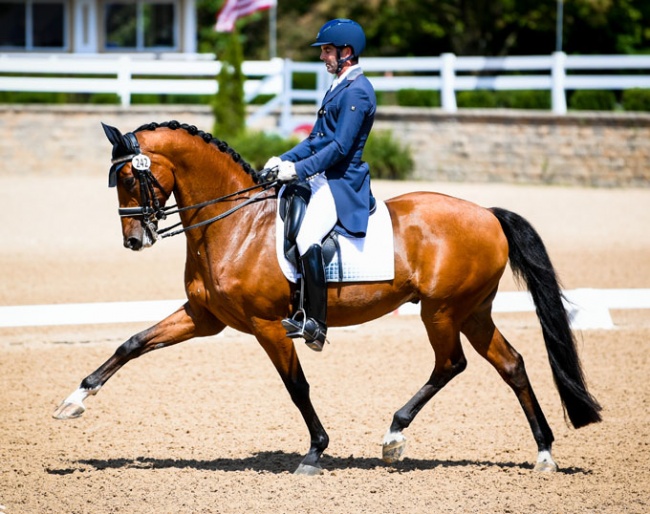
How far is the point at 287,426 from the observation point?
→ 6.65 meters

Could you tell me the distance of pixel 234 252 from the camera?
5.61 metres

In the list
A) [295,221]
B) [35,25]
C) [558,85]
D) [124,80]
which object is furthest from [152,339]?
[35,25]

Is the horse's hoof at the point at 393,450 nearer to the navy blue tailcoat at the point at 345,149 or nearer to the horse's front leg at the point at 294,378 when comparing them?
the horse's front leg at the point at 294,378

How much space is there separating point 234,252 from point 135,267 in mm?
7317

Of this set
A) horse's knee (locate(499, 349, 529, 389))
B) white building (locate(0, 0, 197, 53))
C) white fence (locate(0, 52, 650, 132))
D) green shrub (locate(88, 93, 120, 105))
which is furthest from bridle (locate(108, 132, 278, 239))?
white building (locate(0, 0, 197, 53))

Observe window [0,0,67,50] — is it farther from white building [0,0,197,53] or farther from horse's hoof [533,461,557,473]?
horse's hoof [533,461,557,473]

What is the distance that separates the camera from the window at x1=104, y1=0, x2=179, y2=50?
1091 inches

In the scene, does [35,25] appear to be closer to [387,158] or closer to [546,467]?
[387,158]

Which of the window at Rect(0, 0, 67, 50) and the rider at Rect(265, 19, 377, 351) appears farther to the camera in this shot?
the window at Rect(0, 0, 67, 50)

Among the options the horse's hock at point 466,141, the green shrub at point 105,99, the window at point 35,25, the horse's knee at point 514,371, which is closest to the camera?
the horse's knee at point 514,371

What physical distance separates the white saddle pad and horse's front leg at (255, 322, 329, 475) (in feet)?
1.43

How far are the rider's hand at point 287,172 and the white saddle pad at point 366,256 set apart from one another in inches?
12.4

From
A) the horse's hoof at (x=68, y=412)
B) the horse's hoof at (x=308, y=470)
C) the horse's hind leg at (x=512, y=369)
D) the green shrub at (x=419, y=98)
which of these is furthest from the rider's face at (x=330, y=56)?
the green shrub at (x=419, y=98)

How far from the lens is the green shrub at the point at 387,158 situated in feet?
64.0
